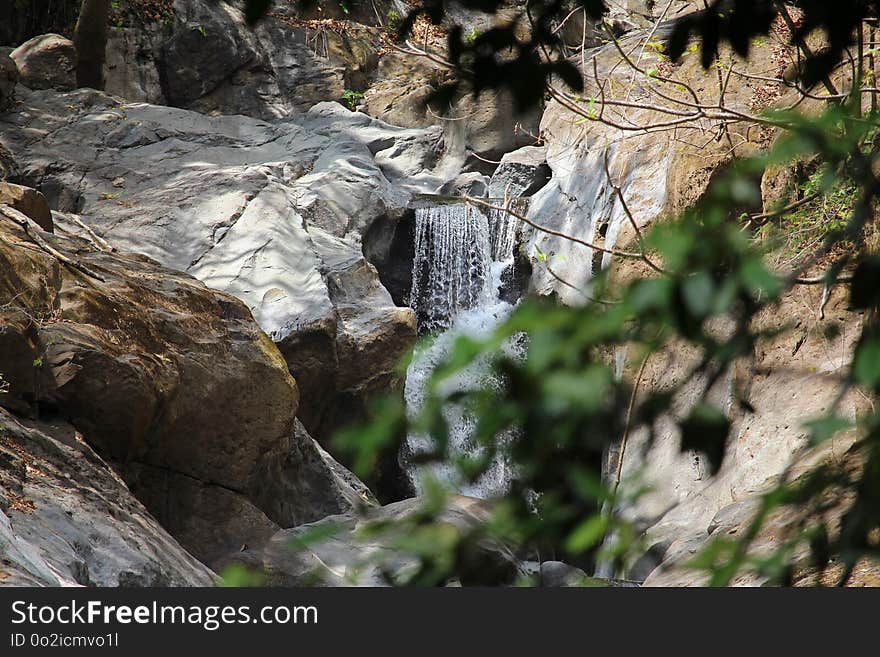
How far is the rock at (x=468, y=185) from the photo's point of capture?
16266 millimetres

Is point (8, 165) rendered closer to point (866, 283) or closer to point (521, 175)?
point (521, 175)

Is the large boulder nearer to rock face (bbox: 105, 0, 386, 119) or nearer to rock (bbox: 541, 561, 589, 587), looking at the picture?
rock (bbox: 541, 561, 589, 587)

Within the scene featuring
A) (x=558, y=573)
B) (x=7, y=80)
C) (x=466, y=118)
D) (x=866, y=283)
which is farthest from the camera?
(x=466, y=118)

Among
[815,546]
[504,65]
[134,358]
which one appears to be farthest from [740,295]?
[134,358]

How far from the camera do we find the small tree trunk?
15914 mm

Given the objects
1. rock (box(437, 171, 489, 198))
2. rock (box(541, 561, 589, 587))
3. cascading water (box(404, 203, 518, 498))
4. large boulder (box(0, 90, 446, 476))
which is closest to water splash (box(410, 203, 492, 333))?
cascading water (box(404, 203, 518, 498))

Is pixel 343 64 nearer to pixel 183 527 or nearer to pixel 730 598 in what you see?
pixel 183 527

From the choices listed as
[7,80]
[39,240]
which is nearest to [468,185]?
[7,80]

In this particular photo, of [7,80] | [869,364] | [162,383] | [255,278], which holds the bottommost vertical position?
[869,364]

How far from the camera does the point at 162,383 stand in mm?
7363

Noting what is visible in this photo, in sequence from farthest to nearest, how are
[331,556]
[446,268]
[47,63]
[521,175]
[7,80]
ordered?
[521,175] < [47,63] < [446,268] < [7,80] < [331,556]

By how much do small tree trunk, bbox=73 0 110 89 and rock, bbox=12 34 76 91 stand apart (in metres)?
0.23

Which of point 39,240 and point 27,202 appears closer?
point 39,240

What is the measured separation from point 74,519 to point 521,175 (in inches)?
457
